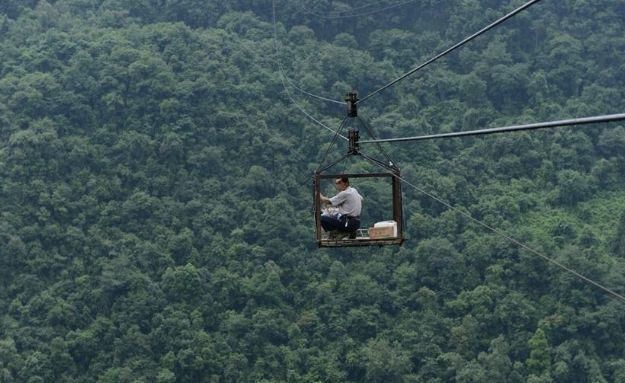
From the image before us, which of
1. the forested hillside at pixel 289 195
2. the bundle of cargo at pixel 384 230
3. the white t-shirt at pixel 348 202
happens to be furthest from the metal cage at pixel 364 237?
the forested hillside at pixel 289 195

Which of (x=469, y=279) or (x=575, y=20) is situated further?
(x=575, y=20)

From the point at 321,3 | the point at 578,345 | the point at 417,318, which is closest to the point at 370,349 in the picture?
the point at 417,318

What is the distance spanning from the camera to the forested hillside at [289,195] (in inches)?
1332

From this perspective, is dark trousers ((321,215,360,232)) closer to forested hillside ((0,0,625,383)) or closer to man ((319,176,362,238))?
man ((319,176,362,238))

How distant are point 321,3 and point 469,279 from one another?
12.7 m

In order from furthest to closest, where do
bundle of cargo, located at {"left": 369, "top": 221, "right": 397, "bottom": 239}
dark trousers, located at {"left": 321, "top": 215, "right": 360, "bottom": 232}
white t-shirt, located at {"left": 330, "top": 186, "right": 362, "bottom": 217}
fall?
white t-shirt, located at {"left": 330, "top": 186, "right": 362, "bottom": 217} < dark trousers, located at {"left": 321, "top": 215, "right": 360, "bottom": 232} < bundle of cargo, located at {"left": 369, "top": 221, "right": 397, "bottom": 239}

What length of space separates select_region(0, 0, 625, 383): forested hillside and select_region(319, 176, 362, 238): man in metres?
19.3

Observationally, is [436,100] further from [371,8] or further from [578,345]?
[578,345]

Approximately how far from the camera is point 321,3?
4459 centimetres

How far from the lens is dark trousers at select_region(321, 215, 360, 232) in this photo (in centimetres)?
1308

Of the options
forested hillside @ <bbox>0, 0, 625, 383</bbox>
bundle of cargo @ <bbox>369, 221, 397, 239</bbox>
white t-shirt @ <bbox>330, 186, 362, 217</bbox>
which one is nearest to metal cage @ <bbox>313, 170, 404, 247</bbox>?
bundle of cargo @ <bbox>369, 221, 397, 239</bbox>

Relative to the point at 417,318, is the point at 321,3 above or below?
above

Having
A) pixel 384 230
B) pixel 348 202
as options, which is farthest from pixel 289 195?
pixel 384 230

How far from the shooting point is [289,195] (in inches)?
1502
